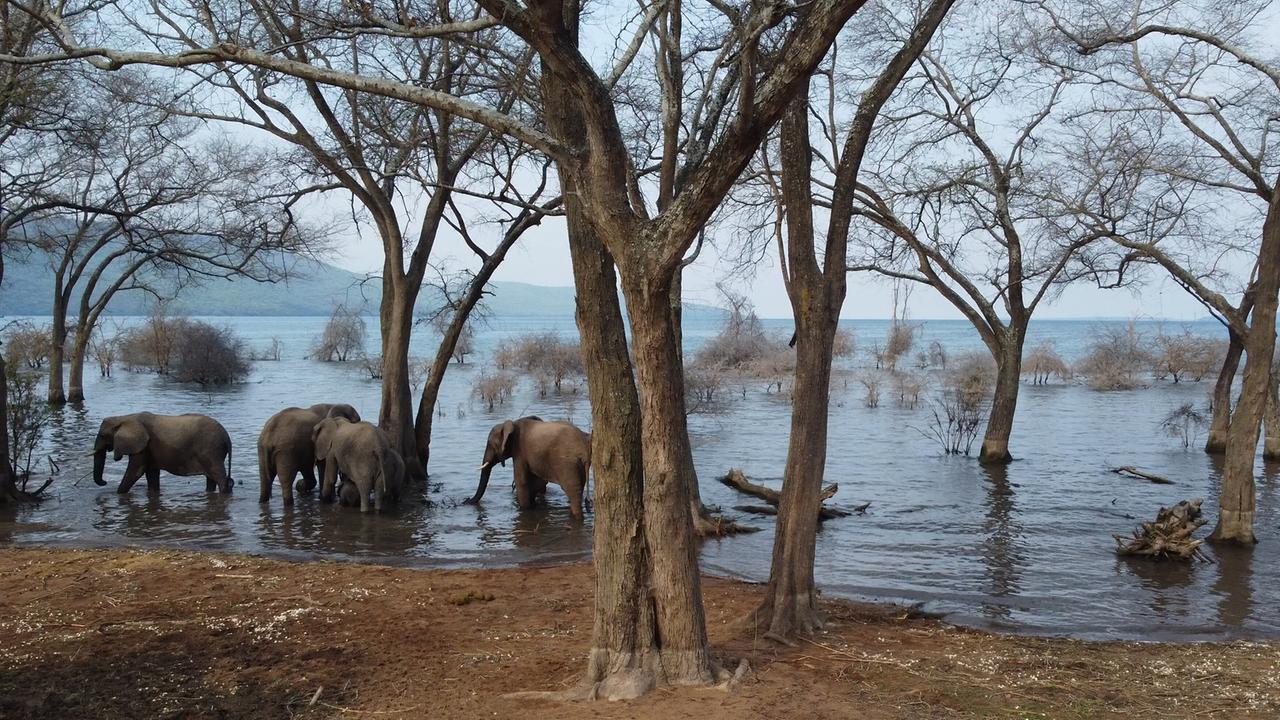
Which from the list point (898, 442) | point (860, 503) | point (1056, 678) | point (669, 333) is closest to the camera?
point (669, 333)

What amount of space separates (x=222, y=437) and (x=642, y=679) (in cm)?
1162

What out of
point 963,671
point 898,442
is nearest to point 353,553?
point 963,671

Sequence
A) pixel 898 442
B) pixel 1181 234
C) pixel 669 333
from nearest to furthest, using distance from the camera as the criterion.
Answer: pixel 669 333
pixel 1181 234
pixel 898 442

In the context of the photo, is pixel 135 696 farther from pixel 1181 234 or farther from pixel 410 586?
pixel 1181 234

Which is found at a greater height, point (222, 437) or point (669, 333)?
point (669, 333)

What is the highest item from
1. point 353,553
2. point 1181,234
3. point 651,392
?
point 1181,234

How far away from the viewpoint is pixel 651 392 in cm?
579

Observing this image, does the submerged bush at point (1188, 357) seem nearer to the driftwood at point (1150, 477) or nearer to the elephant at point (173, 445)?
the driftwood at point (1150, 477)

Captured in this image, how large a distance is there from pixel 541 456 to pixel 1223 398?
14623mm

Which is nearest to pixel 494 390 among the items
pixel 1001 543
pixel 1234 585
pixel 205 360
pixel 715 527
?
pixel 205 360

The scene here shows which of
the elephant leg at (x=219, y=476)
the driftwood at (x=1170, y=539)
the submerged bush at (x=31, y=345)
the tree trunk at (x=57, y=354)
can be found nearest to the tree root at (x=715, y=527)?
the driftwood at (x=1170, y=539)

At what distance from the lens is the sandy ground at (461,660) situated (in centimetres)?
589

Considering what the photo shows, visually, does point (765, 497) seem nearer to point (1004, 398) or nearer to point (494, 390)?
point (1004, 398)

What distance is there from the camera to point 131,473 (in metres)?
15.3
